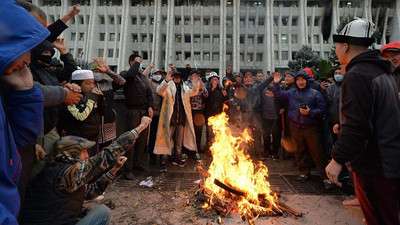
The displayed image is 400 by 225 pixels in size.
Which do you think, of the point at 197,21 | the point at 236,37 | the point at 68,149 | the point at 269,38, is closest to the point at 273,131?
the point at 68,149

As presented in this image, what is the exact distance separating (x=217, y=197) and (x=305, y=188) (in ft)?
7.81

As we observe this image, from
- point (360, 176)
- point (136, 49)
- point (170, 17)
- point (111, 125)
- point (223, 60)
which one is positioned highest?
point (170, 17)

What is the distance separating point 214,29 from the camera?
39500 mm

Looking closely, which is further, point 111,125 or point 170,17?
point 170,17

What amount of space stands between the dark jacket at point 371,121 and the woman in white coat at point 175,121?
4.39 m

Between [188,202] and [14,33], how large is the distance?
11.7 feet

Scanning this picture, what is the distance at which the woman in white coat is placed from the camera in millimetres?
5758

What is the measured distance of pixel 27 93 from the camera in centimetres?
149

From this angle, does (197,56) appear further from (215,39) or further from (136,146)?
(136,146)

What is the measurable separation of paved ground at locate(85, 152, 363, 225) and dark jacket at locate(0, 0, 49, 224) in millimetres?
2413

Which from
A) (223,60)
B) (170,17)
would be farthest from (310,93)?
(170,17)

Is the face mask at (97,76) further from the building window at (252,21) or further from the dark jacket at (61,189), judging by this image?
the building window at (252,21)

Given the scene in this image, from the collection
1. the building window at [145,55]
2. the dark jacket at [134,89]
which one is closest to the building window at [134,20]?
the building window at [145,55]

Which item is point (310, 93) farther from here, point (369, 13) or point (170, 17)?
point (369, 13)
